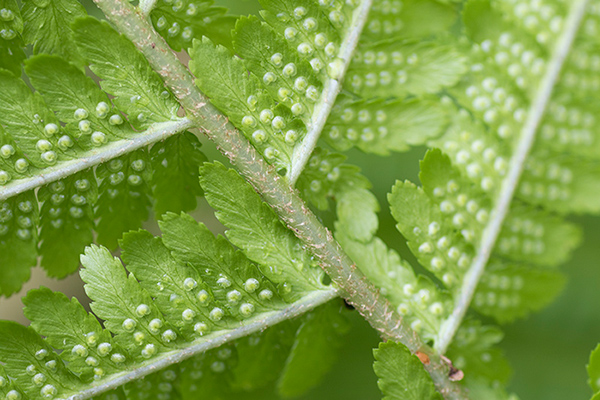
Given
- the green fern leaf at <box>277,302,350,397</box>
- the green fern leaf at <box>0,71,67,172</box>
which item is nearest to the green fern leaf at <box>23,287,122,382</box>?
the green fern leaf at <box>0,71,67,172</box>

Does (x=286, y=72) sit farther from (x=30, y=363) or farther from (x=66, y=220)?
(x=30, y=363)

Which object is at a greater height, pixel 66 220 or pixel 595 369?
pixel 66 220

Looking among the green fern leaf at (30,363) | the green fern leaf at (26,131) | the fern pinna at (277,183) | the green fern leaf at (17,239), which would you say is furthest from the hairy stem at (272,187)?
the green fern leaf at (30,363)

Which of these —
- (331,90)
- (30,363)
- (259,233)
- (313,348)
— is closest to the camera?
(30,363)

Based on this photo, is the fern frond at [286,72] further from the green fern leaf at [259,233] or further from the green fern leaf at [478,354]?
the green fern leaf at [478,354]

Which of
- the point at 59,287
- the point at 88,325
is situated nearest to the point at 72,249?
the point at 88,325

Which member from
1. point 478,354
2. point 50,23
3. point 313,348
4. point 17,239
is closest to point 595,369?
point 478,354
